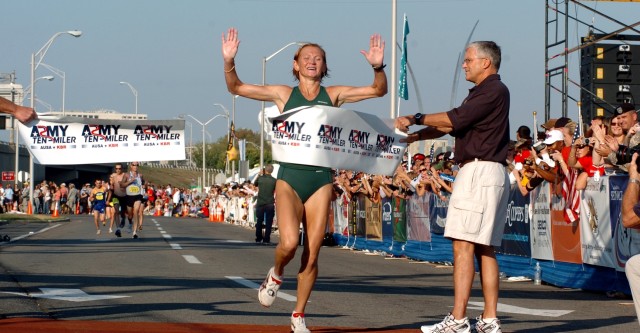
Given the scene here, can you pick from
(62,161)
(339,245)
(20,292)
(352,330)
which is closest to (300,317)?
(352,330)

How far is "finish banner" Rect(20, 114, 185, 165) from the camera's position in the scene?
10352 mm

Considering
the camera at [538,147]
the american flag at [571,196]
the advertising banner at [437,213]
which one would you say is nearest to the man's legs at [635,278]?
the american flag at [571,196]

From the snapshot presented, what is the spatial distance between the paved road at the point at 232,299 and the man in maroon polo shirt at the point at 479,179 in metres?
0.83

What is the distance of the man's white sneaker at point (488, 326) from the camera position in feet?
26.3

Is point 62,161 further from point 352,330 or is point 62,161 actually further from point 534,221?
point 534,221

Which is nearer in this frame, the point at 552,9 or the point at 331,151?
the point at 331,151

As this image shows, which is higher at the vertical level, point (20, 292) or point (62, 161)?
point (62, 161)

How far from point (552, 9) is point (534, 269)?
50.7 ft

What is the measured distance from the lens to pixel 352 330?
336 inches

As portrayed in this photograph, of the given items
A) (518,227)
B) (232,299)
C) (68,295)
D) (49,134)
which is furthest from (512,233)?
(49,134)

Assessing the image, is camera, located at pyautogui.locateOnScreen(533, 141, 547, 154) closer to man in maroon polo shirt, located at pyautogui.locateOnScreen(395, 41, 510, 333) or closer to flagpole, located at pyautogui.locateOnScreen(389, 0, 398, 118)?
man in maroon polo shirt, located at pyautogui.locateOnScreen(395, 41, 510, 333)

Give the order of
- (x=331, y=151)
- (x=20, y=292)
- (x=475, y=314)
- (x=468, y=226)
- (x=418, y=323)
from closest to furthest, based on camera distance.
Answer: (x=468, y=226)
(x=331, y=151)
(x=418, y=323)
(x=475, y=314)
(x=20, y=292)

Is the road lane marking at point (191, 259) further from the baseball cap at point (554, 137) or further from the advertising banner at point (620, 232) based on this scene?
the advertising banner at point (620, 232)

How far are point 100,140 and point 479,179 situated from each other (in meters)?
4.25
